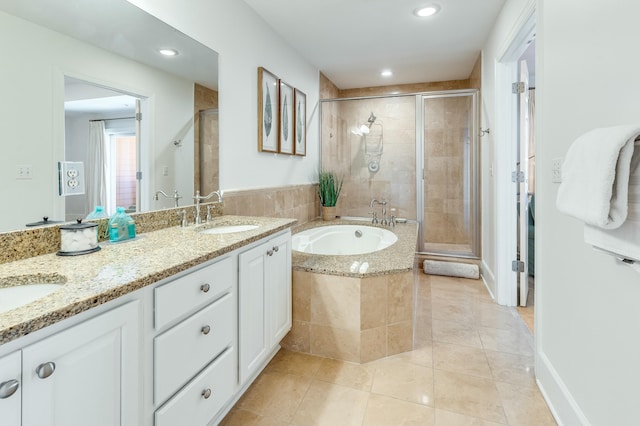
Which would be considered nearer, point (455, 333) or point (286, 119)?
point (455, 333)

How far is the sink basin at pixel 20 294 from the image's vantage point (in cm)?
88

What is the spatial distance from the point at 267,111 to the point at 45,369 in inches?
93.3

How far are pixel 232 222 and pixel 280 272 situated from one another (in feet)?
1.48

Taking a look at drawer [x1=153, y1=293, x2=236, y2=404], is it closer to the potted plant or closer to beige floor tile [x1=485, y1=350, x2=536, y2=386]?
beige floor tile [x1=485, y1=350, x2=536, y2=386]

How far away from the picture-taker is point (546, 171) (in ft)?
5.32

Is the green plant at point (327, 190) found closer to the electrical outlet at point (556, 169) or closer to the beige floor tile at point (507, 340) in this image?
the beige floor tile at point (507, 340)

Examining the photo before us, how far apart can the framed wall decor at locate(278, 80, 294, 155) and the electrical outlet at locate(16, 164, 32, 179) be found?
197 centimetres

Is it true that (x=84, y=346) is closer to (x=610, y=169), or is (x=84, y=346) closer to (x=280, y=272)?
(x=280, y=272)

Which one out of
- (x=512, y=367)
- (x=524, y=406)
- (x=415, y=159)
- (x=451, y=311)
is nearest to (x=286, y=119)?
(x=415, y=159)

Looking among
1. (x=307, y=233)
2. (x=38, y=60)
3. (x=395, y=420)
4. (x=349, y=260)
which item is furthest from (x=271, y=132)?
(x=395, y=420)

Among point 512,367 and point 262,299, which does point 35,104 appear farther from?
point 512,367

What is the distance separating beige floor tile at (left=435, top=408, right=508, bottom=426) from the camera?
1.46 m

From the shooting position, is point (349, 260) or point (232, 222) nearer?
point (232, 222)

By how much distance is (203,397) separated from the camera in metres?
1.20
